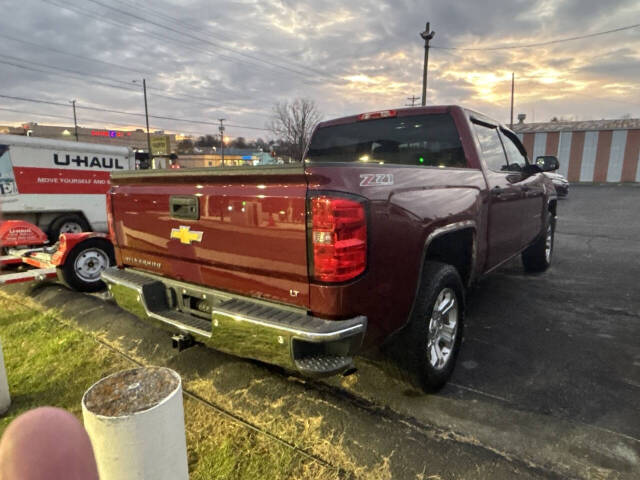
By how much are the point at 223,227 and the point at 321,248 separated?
0.73 meters

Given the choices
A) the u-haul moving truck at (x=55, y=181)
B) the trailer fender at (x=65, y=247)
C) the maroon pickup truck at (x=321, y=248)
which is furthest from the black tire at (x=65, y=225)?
the maroon pickup truck at (x=321, y=248)

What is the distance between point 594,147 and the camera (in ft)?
117

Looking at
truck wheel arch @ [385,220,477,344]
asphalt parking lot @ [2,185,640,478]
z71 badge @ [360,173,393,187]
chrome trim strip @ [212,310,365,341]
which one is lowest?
asphalt parking lot @ [2,185,640,478]

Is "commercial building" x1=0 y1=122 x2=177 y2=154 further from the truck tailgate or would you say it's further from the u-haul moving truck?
the truck tailgate

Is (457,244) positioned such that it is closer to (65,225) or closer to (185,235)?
(185,235)

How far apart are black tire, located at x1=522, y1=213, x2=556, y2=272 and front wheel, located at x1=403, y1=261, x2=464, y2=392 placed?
143 inches

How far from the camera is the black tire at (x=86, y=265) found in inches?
202

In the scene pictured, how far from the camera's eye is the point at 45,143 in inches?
360

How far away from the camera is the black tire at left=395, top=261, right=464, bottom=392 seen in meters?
2.69

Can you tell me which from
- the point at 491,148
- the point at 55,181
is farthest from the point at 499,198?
the point at 55,181

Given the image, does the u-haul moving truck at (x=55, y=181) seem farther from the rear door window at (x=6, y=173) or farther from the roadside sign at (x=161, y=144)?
the roadside sign at (x=161, y=144)

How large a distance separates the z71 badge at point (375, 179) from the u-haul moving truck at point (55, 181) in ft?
29.4

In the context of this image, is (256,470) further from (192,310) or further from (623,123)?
(623,123)

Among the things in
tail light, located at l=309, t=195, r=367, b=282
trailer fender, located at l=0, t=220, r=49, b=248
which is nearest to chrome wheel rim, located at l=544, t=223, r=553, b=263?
tail light, located at l=309, t=195, r=367, b=282
